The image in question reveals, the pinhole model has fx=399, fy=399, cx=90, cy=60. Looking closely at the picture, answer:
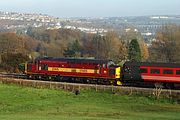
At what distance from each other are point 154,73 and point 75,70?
1091 cm

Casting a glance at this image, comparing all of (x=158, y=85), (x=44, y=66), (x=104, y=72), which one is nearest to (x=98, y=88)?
(x=104, y=72)

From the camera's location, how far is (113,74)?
51000mm

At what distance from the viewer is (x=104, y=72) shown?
169ft

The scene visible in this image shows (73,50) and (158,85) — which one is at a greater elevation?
(158,85)

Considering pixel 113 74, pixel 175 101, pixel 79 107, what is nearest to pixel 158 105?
pixel 175 101

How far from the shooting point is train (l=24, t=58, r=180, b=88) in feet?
159

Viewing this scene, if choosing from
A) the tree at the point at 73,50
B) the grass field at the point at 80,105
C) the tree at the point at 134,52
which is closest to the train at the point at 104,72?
the grass field at the point at 80,105

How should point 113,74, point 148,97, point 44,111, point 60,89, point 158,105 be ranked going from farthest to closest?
point 113,74, point 60,89, point 148,97, point 158,105, point 44,111

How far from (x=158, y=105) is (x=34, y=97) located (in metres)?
12.7

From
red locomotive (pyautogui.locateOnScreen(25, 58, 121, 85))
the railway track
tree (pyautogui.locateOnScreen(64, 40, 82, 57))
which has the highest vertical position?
red locomotive (pyautogui.locateOnScreen(25, 58, 121, 85))

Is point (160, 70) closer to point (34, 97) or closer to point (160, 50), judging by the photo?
point (34, 97)

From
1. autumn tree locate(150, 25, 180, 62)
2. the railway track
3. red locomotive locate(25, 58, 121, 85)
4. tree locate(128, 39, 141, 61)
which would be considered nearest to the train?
red locomotive locate(25, 58, 121, 85)

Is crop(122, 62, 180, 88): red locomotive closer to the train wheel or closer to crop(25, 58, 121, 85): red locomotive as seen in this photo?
the train wheel

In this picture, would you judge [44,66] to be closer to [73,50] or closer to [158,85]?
[158,85]
